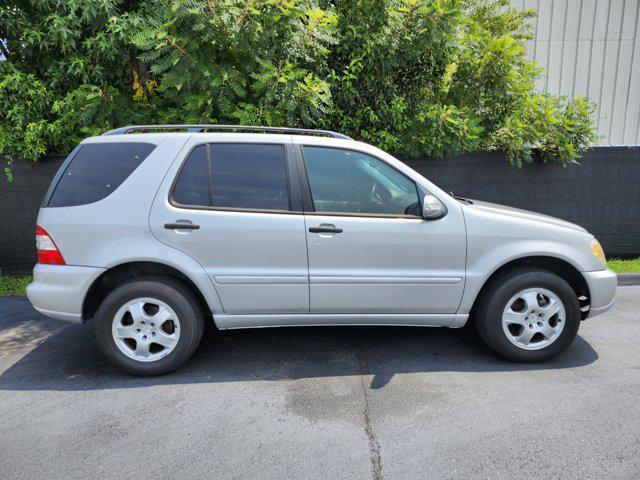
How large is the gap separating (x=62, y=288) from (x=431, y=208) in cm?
277

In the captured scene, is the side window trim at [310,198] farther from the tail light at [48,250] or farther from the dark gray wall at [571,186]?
the dark gray wall at [571,186]

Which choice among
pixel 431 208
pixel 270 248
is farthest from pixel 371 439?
pixel 431 208

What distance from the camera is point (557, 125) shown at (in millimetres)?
6551

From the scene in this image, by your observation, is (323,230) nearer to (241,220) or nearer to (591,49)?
(241,220)

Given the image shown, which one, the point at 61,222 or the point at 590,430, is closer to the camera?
the point at 590,430

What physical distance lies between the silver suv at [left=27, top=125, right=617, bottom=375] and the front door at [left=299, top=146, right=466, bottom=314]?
0.01m

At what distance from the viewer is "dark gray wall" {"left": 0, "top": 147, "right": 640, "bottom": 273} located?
670 cm

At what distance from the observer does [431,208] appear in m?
3.54

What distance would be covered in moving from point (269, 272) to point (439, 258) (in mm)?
1281

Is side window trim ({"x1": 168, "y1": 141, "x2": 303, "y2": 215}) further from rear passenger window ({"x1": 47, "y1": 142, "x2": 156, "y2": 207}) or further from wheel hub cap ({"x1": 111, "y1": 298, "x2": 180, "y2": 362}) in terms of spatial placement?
wheel hub cap ({"x1": 111, "y1": 298, "x2": 180, "y2": 362})

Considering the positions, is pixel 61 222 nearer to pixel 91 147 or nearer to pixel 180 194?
pixel 91 147

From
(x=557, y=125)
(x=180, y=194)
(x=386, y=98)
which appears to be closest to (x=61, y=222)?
(x=180, y=194)

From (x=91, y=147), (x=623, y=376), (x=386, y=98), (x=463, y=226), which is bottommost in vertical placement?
(x=623, y=376)

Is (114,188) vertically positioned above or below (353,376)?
above
